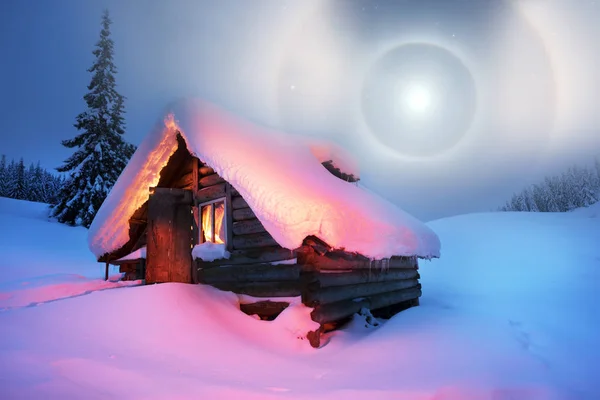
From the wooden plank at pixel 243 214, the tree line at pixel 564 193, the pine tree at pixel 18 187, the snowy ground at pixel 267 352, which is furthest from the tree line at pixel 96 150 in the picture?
the tree line at pixel 564 193

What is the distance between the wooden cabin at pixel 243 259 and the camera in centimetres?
695

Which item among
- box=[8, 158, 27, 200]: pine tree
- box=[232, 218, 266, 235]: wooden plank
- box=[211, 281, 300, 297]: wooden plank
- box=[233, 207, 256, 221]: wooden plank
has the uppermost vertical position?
box=[8, 158, 27, 200]: pine tree

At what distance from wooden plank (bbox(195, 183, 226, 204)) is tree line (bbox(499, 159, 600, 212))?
55.0 metres

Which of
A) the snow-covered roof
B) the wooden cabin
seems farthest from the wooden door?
the snow-covered roof

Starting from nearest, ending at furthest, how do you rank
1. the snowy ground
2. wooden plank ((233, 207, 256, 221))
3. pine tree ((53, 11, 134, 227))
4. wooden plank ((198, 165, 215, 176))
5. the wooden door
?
the snowy ground
the wooden door
wooden plank ((233, 207, 256, 221))
wooden plank ((198, 165, 215, 176))
pine tree ((53, 11, 134, 227))

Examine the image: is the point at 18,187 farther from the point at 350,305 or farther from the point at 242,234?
the point at 350,305

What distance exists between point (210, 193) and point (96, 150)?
70.2 ft

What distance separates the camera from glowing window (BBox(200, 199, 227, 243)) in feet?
29.7

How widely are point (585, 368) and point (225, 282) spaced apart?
6891mm

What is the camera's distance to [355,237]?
21.5 feet

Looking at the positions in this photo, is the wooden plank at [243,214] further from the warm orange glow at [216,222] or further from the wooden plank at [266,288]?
the wooden plank at [266,288]

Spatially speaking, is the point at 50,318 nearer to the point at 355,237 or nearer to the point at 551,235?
the point at 355,237

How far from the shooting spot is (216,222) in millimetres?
9219

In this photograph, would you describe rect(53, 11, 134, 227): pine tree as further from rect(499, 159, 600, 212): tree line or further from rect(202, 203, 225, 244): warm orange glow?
rect(499, 159, 600, 212): tree line
